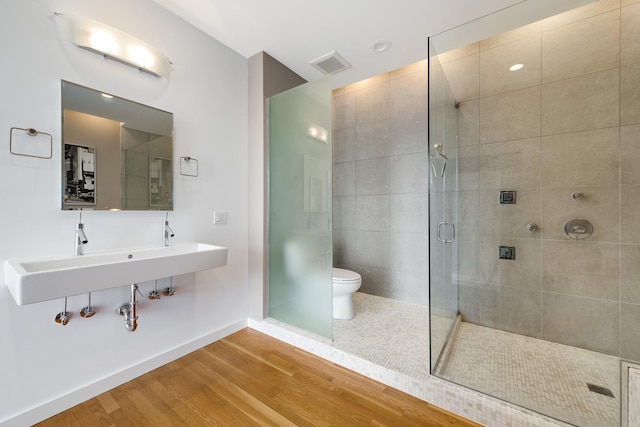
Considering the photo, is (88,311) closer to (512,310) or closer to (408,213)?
(408,213)

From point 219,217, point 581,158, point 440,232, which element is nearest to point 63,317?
point 219,217

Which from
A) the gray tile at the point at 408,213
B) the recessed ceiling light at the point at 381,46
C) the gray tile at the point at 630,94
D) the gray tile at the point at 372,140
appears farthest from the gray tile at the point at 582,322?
the recessed ceiling light at the point at 381,46

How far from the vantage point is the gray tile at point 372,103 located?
287cm

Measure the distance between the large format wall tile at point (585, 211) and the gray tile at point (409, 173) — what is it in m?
0.97

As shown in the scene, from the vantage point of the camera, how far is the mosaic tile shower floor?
136cm

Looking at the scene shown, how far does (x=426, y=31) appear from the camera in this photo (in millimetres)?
2004

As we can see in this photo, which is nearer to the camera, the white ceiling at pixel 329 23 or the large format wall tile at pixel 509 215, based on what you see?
the white ceiling at pixel 329 23

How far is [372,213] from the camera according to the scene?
2977 mm

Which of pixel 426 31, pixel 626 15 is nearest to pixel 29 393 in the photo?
pixel 426 31

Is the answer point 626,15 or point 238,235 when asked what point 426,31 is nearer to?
point 626,15

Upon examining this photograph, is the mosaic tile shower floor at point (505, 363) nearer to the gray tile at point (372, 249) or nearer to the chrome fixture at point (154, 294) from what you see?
the gray tile at point (372, 249)

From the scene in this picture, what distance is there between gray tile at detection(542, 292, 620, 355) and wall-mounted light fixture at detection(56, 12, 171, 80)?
3.34 metres

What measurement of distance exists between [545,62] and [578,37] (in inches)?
8.6

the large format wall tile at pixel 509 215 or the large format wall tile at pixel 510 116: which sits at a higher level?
the large format wall tile at pixel 510 116
